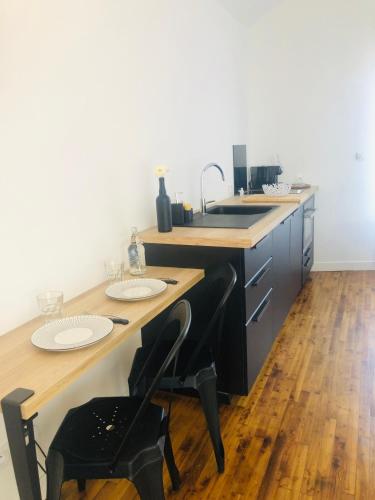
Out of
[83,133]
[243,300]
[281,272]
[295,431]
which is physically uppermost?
[83,133]

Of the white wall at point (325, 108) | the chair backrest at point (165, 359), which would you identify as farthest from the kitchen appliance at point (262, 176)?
the chair backrest at point (165, 359)

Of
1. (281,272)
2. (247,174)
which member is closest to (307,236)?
(247,174)

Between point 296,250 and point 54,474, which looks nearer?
point 54,474

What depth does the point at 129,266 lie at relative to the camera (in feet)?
6.68

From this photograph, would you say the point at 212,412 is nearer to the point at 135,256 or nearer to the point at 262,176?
the point at 135,256

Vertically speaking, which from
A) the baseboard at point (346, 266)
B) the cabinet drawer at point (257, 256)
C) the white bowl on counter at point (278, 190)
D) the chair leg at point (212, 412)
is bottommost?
the baseboard at point (346, 266)

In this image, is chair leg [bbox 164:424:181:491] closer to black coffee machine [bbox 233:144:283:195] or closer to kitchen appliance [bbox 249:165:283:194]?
black coffee machine [bbox 233:144:283:195]

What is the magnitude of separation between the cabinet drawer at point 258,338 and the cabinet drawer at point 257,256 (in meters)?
0.24

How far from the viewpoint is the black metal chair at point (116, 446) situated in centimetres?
118

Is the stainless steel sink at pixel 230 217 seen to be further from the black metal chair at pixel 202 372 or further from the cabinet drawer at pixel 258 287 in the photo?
the black metal chair at pixel 202 372

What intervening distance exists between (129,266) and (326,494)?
1281mm

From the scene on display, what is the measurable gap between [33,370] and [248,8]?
3621 mm

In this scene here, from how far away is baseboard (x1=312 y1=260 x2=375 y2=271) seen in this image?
4.33 m

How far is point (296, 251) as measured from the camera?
3.30 metres
